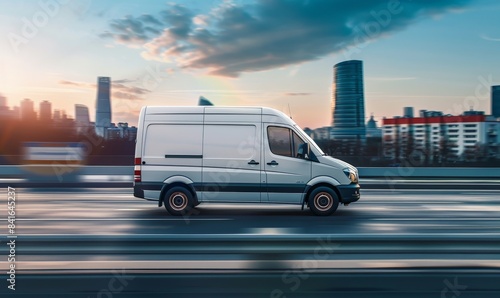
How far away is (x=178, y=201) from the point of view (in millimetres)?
10664

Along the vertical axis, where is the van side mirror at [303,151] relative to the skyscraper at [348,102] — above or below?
below

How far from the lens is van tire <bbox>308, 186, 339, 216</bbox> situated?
10.7m

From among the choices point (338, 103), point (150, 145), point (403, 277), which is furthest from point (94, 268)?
point (338, 103)

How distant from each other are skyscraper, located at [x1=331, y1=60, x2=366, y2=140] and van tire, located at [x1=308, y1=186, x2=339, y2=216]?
87.3 feet

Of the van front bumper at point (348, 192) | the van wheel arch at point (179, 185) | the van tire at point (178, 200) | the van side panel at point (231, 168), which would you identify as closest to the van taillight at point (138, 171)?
the van wheel arch at point (179, 185)

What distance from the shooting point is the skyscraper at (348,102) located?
127 feet

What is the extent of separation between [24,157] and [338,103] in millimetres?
34293

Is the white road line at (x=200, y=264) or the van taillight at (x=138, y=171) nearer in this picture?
the white road line at (x=200, y=264)

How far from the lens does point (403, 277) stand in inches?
186

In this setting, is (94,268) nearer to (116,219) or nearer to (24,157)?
(116,219)

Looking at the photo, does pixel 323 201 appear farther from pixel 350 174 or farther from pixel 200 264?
pixel 200 264

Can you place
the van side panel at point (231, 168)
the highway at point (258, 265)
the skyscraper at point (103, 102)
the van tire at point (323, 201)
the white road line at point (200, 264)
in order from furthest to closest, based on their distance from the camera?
the skyscraper at point (103, 102) → the van tire at point (323, 201) → the van side panel at point (231, 168) → the white road line at point (200, 264) → the highway at point (258, 265)

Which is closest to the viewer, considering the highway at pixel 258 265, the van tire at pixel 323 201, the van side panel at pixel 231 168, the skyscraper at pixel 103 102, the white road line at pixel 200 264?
the highway at pixel 258 265

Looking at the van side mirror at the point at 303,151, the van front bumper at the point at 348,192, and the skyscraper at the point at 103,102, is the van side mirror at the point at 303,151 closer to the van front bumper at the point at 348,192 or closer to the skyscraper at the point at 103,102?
the van front bumper at the point at 348,192
